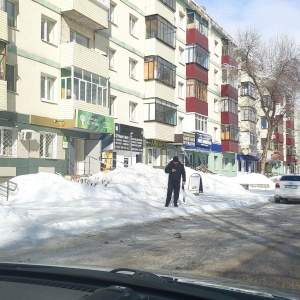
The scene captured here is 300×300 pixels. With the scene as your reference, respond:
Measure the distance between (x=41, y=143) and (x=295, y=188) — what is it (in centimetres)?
1199

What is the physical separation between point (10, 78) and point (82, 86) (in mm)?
4106

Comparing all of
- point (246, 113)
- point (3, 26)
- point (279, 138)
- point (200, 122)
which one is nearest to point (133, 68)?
point (200, 122)

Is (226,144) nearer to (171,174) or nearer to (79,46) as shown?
(79,46)

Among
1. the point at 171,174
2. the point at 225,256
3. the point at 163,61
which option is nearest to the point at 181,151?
the point at 163,61

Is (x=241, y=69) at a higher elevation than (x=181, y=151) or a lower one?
higher

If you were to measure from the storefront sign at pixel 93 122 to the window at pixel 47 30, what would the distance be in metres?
3.89

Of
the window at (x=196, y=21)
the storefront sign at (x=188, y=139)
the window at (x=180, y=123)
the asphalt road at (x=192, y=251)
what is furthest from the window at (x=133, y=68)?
the asphalt road at (x=192, y=251)

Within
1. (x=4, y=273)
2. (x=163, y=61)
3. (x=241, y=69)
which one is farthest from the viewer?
(x=241, y=69)

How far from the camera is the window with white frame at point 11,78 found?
1861 centimetres

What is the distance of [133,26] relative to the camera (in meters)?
28.5

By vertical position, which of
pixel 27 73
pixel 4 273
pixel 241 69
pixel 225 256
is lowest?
pixel 225 256

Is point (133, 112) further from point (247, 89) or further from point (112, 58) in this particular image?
point (247, 89)

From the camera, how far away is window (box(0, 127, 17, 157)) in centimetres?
1830

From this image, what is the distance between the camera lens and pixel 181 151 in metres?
33.8
